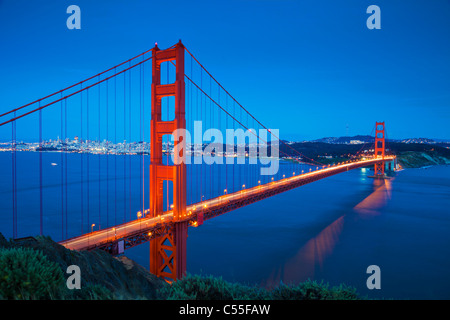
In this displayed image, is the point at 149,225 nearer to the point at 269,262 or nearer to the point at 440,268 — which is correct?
the point at 269,262

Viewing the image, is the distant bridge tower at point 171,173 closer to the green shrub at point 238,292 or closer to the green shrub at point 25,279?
the green shrub at point 238,292

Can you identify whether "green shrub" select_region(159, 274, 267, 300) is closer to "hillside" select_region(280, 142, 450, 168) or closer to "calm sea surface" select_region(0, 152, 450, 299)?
"calm sea surface" select_region(0, 152, 450, 299)

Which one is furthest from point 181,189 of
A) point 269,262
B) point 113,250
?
point 269,262

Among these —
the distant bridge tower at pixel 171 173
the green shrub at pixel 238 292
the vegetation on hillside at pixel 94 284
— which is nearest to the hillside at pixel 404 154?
the distant bridge tower at pixel 171 173

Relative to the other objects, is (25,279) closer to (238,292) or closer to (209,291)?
(209,291)

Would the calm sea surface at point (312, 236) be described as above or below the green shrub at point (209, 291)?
below
